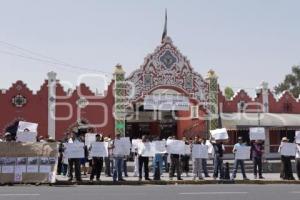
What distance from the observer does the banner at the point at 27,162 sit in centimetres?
1858

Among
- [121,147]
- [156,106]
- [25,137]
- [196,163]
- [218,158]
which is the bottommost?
[196,163]

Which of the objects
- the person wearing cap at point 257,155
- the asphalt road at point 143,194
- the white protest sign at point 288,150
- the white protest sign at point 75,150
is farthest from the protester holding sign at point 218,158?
the white protest sign at point 75,150

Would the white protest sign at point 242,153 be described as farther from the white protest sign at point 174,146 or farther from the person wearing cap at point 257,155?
the white protest sign at point 174,146

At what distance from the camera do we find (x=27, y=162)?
18766 mm

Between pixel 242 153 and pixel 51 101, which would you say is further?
pixel 51 101

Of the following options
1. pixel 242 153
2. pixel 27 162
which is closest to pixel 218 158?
pixel 242 153

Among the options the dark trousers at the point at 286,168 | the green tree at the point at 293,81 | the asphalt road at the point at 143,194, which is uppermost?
the green tree at the point at 293,81

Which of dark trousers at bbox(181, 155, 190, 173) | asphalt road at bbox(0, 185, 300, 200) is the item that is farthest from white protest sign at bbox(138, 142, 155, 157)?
asphalt road at bbox(0, 185, 300, 200)

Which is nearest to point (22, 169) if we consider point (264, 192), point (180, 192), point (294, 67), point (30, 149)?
point (30, 149)

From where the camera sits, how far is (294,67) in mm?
80875

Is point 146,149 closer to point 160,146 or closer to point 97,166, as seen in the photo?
point 160,146

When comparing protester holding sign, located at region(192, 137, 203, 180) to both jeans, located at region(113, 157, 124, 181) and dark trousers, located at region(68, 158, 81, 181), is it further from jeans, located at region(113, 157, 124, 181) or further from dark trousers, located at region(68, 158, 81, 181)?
dark trousers, located at region(68, 158, 81, 181)

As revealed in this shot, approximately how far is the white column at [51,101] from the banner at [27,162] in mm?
16374

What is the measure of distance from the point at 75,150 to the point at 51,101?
1613 centimetres
